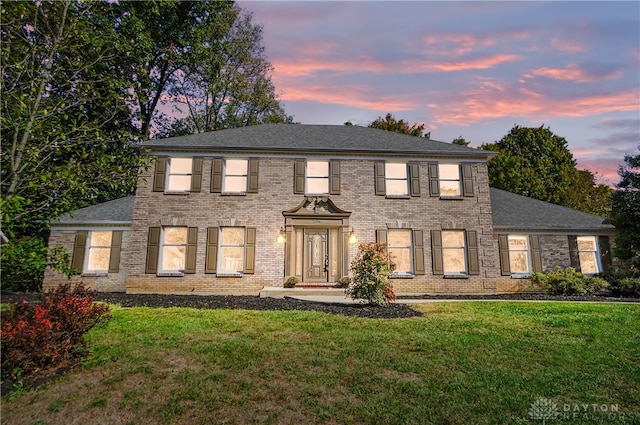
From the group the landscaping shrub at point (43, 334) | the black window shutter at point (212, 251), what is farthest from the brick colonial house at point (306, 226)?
the landscaping shrub at point (43, 334)

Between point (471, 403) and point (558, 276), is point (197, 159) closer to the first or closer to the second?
point (471, 403)

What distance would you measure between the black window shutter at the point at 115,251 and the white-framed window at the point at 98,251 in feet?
0.92

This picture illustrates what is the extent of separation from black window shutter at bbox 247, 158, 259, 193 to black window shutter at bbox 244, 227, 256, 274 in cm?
181

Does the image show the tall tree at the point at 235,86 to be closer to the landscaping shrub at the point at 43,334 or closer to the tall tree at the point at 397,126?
the tall tree at the point at 397,126

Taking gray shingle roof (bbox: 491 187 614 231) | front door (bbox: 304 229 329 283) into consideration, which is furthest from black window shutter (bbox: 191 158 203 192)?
gray shingle roof (bbox: 491 187 614 231)

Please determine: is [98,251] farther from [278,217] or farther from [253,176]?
[278,217]

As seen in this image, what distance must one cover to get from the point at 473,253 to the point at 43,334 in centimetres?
1465

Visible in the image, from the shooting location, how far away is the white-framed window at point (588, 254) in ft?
50.0

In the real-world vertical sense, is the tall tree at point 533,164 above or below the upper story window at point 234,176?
above

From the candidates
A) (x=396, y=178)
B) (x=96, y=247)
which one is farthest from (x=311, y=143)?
(x=96, y=247)

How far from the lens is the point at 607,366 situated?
18.0 ft

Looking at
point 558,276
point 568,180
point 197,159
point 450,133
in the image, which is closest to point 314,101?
point 197,159

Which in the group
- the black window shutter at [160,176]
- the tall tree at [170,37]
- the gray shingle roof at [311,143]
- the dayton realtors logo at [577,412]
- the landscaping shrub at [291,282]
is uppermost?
the tall tree at [170,37]

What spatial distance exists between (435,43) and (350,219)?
761cm
